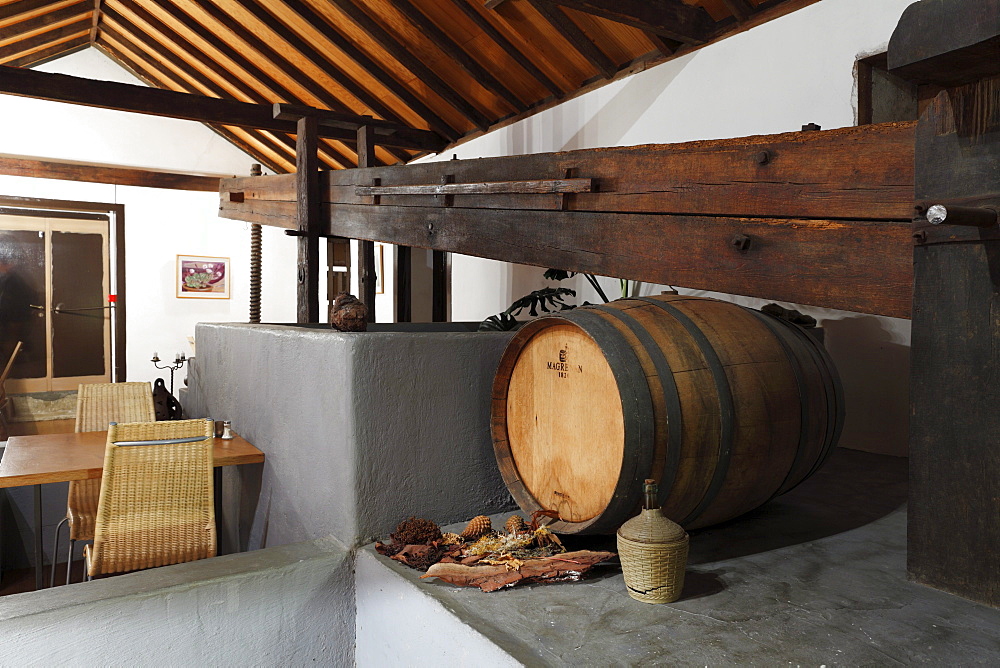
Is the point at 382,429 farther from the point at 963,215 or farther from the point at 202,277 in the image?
the point at 202,277

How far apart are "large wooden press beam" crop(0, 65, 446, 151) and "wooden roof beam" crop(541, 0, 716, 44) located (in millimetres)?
2017

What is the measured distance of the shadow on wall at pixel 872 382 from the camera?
128 inches

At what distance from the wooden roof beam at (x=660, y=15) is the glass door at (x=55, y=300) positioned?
290 inches

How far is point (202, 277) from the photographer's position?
8906mm

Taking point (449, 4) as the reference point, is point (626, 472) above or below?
below

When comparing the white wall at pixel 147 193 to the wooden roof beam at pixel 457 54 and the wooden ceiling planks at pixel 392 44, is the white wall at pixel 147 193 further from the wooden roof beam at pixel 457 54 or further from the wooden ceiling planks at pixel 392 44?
the wooden roof beam at pixel 457 54

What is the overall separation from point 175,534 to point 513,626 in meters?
1.89

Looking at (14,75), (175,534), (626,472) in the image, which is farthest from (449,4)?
(626,472)

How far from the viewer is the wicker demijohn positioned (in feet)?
5.12

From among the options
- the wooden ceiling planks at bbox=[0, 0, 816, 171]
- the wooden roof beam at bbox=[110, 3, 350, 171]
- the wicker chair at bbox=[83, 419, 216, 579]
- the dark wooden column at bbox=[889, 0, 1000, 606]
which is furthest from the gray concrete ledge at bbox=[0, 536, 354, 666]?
the wooden roof beam at bbox=[110, 3, 350, 171]

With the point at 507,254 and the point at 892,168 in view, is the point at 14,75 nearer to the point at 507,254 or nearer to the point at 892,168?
the point at 507,254

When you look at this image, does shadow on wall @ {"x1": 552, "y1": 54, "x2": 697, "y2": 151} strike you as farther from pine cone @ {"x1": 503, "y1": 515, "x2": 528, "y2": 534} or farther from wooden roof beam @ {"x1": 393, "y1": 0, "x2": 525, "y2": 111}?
pine cone @ {"x1": 503, "y1": 515, "x2": 528, "y2": 534}

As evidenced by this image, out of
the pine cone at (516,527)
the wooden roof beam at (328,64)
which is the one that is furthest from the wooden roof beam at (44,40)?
the pine cone at (516,527)

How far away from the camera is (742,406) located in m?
1.80
